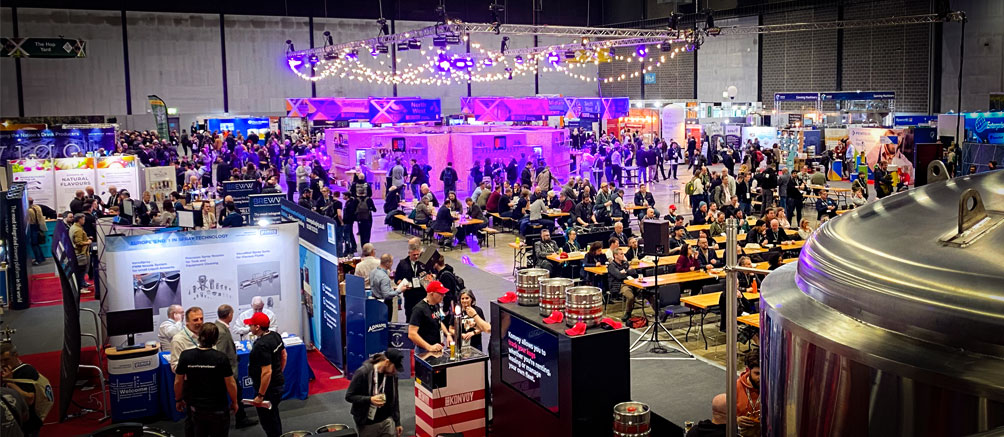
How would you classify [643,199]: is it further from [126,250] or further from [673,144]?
[673,144]

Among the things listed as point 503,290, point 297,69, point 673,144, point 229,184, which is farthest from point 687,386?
point 297,69

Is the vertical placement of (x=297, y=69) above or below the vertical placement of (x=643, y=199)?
above

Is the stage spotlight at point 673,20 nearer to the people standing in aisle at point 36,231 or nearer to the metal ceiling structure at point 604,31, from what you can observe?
the metal ceiling structure at point 604,31

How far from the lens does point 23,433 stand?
6938 millimetres

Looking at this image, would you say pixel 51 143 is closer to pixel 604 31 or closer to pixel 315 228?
pixel 315 228

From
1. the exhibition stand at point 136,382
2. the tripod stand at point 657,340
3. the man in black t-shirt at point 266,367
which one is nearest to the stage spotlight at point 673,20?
the tripod stand at point 657,340

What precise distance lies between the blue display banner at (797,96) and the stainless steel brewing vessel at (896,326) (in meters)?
31.6

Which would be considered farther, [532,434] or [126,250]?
[126,250]

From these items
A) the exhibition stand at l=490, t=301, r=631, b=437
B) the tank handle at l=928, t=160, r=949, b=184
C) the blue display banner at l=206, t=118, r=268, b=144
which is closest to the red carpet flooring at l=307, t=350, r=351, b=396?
the exhibition stand at l=490, t=301, r=631, b=437

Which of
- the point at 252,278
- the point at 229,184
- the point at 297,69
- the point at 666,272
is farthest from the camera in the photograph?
the point at 297,69

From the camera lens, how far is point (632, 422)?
634 centimetres

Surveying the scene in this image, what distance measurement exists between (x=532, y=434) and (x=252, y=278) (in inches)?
194

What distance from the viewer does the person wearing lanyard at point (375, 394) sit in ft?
23.1

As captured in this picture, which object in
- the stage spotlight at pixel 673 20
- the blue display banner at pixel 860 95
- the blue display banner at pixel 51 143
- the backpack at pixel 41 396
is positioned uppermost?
the stage spotlight at pixel 673 20
